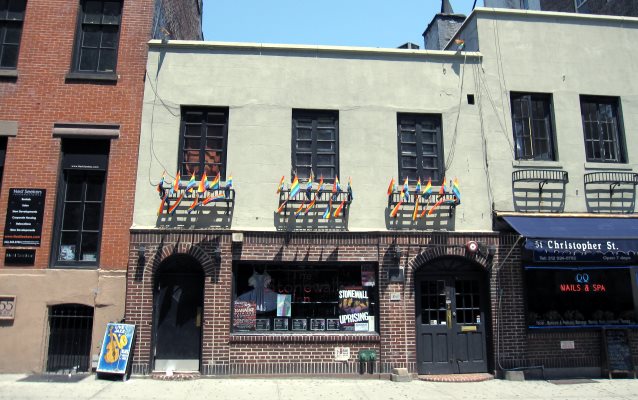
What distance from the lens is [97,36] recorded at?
11109 millimetres

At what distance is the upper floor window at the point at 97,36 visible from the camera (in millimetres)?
10945

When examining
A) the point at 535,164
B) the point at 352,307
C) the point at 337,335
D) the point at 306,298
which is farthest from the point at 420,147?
the point at 337,335

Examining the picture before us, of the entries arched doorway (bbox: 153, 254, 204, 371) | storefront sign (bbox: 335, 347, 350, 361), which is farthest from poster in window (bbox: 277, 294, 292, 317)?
arched doorway (bbox: 153, 254, 204, 371)

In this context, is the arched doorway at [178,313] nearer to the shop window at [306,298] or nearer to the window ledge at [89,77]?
the shop window at [306,298]

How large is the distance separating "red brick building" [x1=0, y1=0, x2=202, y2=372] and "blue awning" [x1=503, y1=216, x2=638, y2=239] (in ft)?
27.6

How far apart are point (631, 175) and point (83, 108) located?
41.6ft

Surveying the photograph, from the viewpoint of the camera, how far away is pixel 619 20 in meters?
12.2

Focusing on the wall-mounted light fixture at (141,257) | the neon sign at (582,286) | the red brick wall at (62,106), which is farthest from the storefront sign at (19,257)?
the neon sign at (582,286)

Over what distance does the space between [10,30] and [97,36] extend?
6.41 feet

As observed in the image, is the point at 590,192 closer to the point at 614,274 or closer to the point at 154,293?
the point at 614,274

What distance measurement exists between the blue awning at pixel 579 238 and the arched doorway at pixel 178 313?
22.7 ft

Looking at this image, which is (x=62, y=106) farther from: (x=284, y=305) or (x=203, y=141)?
(x=284, y=305)

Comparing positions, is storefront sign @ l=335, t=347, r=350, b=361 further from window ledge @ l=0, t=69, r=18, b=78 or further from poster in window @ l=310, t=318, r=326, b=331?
window ledge @ l=0, t=69, r=18, b=78

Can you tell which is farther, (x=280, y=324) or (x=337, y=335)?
(x=280, y=324)
